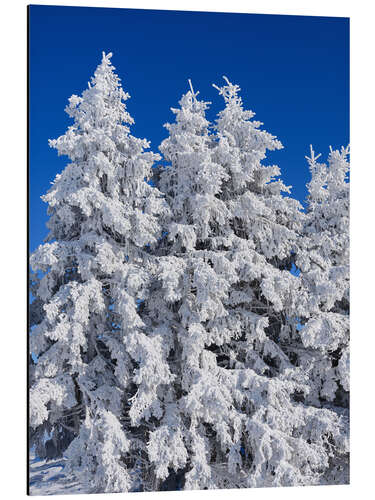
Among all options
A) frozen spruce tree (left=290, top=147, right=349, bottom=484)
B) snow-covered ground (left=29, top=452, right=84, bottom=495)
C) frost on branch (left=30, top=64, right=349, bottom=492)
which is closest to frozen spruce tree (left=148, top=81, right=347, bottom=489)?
frost on branch (left=30, top=64, right=349, bottom=492)

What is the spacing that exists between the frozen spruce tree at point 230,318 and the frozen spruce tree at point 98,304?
0.28 metres

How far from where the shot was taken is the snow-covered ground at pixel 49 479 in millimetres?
6457

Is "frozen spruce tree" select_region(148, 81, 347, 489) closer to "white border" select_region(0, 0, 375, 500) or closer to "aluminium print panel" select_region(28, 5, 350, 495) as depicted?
"aluminium print panel" select_region(28, 5, 350, 495)

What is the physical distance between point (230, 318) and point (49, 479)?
97.9 inches

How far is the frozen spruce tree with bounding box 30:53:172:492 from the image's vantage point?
6.70 metres

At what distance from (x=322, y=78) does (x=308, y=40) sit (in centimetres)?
44

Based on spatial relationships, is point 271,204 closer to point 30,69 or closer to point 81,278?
point 81,278

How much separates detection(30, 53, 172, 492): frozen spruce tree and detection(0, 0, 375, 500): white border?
0.26 metres

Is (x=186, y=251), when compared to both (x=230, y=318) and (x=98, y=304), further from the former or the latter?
(x=98, y=304)
